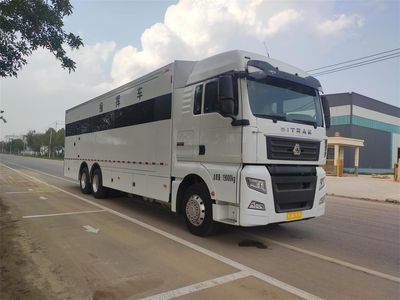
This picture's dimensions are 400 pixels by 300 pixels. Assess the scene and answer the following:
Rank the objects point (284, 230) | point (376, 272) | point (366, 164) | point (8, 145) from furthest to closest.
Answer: point (8, 145) < point (366, 164) < point (284, 230) < point (376, 272)

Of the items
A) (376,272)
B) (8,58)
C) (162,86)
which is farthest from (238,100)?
(8,58)

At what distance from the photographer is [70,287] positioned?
15.1 ft

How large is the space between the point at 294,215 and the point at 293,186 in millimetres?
513

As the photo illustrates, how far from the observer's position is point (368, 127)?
56.4 m

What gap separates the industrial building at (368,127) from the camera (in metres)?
52.1

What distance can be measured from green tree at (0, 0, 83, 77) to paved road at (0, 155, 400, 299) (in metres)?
3.98

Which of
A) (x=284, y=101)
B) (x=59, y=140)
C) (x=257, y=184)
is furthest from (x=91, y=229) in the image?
(x=59, y=140)

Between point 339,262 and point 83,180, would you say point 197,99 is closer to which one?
point 339,262

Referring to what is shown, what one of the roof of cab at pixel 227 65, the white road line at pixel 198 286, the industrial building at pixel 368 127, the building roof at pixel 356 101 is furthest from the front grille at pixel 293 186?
the building roof at pixel 356 101

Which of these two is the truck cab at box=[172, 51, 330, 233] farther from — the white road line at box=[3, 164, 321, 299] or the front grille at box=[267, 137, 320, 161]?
the white road line at box=[3, 164, 321, 299]

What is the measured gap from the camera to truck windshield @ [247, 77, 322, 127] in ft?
21.1

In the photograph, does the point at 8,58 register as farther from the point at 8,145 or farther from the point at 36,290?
the point at 8,145

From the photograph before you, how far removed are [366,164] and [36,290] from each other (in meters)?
57.9

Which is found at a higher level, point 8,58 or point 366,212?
point 8,58
